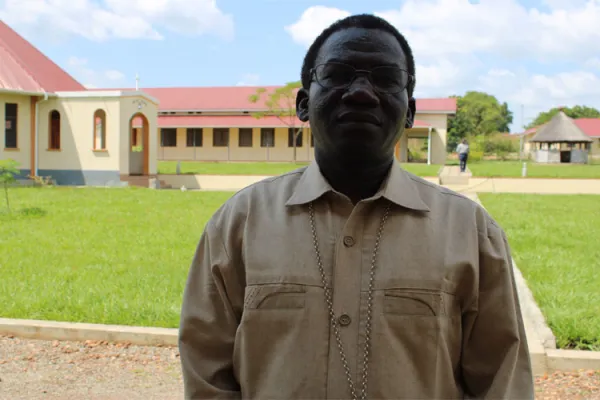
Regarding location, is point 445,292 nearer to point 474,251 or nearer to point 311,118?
point 474,251

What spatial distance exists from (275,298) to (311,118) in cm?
47

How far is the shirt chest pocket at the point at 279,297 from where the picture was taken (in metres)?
1.62

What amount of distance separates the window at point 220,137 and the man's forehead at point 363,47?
43.2 meters

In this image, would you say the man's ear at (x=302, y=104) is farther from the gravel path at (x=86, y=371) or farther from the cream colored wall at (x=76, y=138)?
the cream colored wall at (x=76, y=138)

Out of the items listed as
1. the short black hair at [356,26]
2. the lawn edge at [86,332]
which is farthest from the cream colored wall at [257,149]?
the short black hair at [356,26]

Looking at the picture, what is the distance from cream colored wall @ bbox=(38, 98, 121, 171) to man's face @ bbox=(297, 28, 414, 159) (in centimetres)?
2181

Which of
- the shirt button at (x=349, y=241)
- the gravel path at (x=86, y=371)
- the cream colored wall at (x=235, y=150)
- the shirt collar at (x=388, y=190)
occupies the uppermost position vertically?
the cream colored wall at (x=235, y=150)

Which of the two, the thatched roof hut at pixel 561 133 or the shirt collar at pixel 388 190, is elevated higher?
→ the thatched roof hut at pixel 561 133

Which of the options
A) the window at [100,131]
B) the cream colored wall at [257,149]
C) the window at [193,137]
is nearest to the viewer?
the window at [100,131]

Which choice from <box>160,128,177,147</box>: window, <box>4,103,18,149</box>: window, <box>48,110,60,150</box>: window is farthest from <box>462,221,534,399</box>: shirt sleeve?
<box>160,128,177,147</box>: window

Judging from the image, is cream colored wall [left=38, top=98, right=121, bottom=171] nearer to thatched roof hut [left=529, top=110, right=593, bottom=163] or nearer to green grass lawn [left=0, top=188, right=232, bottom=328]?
green grass lawn [left=0, top=188, right=232, bottom=328]

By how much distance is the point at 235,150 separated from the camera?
145 feet

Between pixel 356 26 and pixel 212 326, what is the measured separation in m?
0.86

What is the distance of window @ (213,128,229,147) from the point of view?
44531 millimetres
